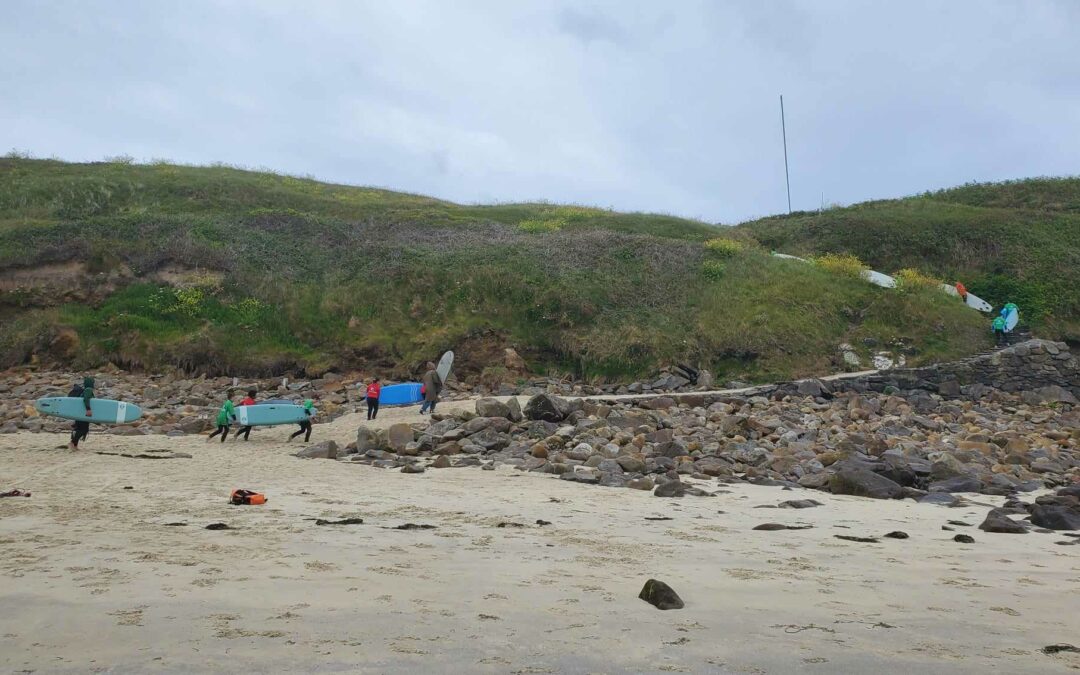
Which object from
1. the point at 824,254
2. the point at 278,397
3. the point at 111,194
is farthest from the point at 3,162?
the point at 824,254

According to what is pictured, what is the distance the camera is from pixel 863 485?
9484 mm

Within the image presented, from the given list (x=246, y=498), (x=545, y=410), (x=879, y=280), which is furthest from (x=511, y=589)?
(x=879, y=280)

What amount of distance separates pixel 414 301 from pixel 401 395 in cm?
864

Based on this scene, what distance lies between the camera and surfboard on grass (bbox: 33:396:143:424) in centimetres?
1490

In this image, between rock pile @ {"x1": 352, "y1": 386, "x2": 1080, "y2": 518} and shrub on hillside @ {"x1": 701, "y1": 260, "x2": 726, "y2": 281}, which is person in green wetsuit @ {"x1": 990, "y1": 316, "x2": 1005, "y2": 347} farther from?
shrub on hillside @ {"x1": 701, "y1": 260, "x2": 726, "y2": 281}

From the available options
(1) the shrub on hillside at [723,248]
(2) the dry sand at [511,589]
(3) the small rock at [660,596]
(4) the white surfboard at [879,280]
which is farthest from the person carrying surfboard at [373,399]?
(4) the white surfboard at [879,280]

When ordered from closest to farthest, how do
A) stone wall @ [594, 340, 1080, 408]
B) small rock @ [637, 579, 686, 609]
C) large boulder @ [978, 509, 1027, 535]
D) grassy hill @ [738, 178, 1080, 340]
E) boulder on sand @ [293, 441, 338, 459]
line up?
small rock @ [637, 579, 686, 609]
large boulder @ [978, 509, 1027, 535]
boulder on sand @ [293, 441, 338, 459]
stone wall @ [594, 340, 1080, 408]
grassy hill @ [738, 178, 1080, 340]

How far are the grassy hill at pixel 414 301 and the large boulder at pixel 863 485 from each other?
14682 mm

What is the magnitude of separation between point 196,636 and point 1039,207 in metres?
47.7

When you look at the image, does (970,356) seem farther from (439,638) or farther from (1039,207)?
(439,638)

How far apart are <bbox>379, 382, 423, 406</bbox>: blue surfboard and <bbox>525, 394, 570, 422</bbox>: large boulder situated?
5.60m

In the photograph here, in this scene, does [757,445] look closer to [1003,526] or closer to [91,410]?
[1003,526]

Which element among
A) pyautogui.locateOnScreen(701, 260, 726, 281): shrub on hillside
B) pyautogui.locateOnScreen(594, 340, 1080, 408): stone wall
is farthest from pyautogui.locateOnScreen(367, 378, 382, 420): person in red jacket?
pyautogui.locateOnScreen(701, 260, 726, 281): shrub on hillside

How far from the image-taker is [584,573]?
5.05 meters
